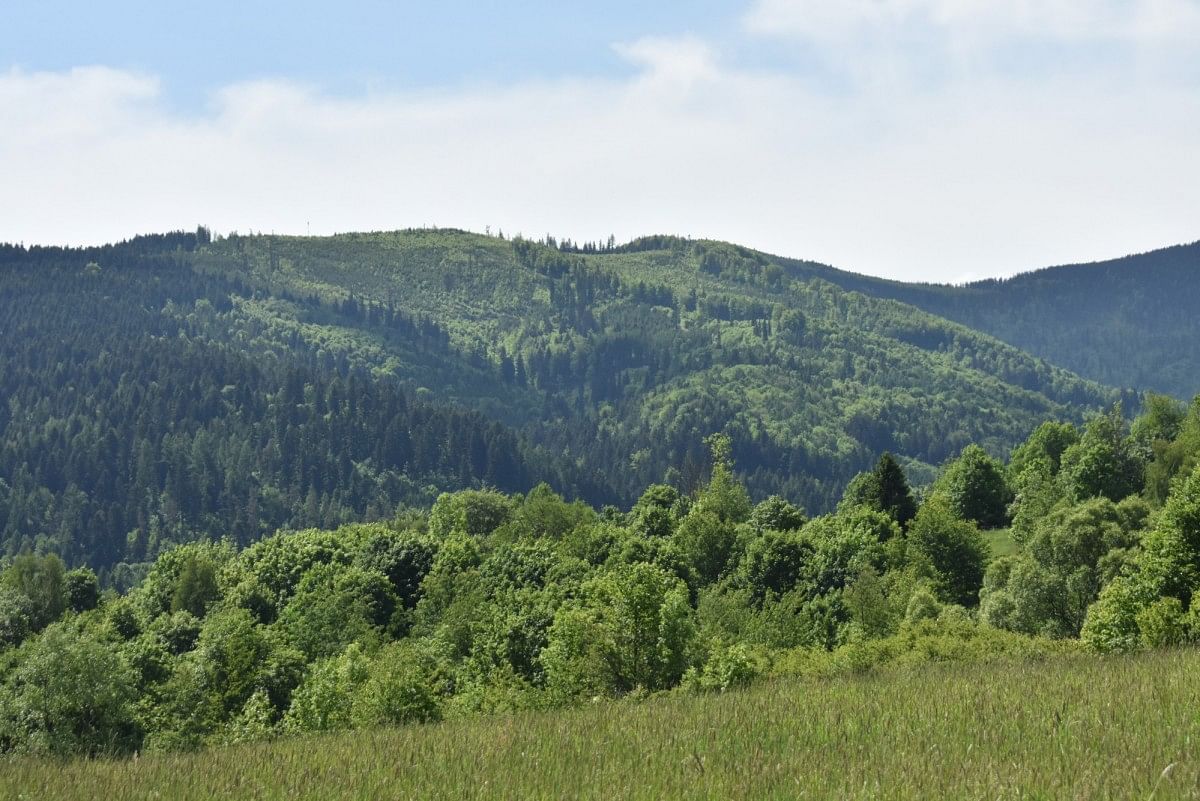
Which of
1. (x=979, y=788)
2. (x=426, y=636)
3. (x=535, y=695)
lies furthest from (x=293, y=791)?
(x=426, y=636)

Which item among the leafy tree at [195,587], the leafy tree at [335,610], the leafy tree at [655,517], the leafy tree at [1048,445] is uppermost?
the leafy tree at [1048,445]

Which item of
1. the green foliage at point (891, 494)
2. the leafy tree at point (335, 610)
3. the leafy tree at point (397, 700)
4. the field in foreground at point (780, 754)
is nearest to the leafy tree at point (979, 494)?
the green foliage at point (891, 494)

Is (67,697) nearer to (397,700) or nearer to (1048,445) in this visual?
(397,700)

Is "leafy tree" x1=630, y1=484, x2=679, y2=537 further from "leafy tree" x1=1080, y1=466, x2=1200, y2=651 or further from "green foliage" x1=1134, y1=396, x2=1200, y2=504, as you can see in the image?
"leafy tree" x1=1080, y1=466, x2=1200, y2=651

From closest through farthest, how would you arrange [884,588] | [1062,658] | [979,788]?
[979,788], [1062,658], [884,588]

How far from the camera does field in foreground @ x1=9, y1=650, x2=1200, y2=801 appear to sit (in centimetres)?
1146

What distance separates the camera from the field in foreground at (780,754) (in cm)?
1146

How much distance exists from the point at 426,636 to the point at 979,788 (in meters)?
94.4

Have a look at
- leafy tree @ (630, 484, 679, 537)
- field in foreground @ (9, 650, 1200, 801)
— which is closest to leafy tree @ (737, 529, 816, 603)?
leafy tree @ (630, 484, 679, 537)

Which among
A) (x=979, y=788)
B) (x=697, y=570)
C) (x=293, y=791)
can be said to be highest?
(x=979, y=788)

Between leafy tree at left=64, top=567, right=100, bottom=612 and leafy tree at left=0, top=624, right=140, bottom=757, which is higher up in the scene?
leafy tree at left=0, top=624, right=140, bottom=757

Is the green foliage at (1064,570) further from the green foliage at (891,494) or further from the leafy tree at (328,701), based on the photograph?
the leafy tree at (328,701)

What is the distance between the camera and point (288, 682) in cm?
9044

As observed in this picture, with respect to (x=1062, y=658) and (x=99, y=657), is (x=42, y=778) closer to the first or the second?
(x=1062, y=658)
